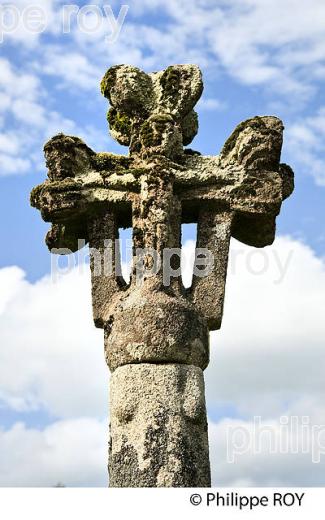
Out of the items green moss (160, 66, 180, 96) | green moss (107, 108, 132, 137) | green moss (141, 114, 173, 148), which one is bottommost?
green moss (141, 114, 173, 148)

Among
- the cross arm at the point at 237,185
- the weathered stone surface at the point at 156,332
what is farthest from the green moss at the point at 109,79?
the weathered stone surface at the point at 156,332

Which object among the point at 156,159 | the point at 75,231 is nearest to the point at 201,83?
the point at 156,159

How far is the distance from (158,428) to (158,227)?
5.75ft

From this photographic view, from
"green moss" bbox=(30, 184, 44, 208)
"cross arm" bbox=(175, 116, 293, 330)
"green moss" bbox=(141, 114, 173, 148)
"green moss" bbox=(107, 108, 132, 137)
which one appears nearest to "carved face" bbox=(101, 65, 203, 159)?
"green moss" bbox=(107, 108, 132, 137)

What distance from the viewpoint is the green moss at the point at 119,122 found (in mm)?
8508

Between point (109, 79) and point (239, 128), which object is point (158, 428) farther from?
point (109, 79)

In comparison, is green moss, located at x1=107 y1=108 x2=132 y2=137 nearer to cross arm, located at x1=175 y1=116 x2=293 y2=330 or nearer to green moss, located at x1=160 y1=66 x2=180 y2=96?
green moss, located at x1=160 y1=66 x2=180 y2=96

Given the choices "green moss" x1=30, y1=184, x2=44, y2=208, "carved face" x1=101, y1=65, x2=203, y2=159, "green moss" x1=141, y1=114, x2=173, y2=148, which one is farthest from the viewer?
"carved face" x1=101, y1=65, x2=203, y2=159

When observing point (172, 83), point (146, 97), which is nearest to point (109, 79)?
point (146, 97)

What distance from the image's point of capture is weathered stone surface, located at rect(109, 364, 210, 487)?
23.1ft

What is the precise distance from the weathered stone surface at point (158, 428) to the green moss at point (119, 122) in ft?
7.77

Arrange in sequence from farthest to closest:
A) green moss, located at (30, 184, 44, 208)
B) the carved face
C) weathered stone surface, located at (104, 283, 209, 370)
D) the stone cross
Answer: the carved face, green moss, located at (30, 184, 44, 208), weathered stone surface, located at (104, 283, 209, 370), the stone cross

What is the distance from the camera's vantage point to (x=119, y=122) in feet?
28.0

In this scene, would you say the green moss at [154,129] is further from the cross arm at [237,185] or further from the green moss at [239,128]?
the green moss at [239,128]
